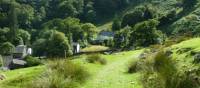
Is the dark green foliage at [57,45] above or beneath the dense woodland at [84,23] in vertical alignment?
beneath

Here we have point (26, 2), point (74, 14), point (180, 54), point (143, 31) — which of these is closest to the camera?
point (180, 54)

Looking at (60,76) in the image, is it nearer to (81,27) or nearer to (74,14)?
(81,27)

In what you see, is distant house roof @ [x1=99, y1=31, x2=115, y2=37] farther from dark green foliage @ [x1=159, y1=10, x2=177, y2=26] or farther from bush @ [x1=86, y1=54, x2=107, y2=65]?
bush @ [x1=86, y1=54, x2=107, y2=65]

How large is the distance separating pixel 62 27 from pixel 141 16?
61.8ft

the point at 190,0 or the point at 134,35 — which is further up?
the point at 190,0

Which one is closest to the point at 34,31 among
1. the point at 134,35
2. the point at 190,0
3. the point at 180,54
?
the point at 190,0

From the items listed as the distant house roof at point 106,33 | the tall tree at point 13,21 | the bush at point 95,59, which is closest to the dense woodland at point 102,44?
the bush at point 95,59

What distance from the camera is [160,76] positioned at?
1248cm

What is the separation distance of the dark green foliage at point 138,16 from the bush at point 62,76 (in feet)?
290

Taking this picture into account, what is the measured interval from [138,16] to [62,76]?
306ft

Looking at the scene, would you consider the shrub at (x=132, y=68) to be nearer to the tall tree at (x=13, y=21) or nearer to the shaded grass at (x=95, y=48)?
the shaded grass at (x=95, y=48)

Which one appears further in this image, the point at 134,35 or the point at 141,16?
the point at 141,16

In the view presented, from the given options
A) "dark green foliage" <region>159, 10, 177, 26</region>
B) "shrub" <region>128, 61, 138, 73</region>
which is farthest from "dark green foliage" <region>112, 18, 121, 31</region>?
"shrub" <region>128, 61, 138, 73</region>

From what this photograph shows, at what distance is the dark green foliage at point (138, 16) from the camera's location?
106750mm
